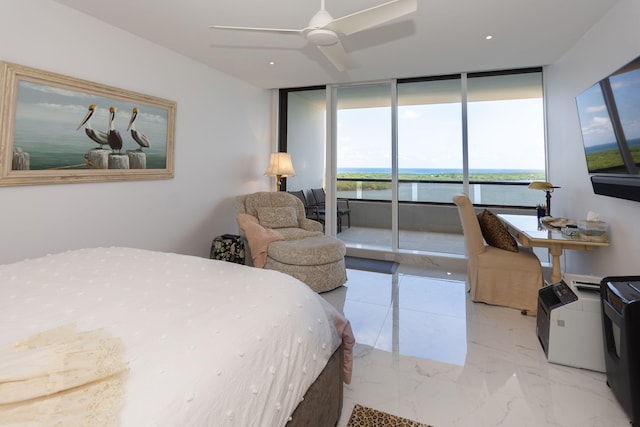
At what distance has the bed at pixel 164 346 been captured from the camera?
709 millimetres

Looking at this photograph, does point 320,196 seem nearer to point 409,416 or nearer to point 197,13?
point 197,13

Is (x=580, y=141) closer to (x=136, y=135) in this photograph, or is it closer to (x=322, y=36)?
(x=322, y=36)

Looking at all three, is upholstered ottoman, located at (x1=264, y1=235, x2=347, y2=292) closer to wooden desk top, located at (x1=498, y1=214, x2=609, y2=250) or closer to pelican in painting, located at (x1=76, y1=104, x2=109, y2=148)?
wooden desk top, located at (x1=498, y1=214, x2=609, y2=250)

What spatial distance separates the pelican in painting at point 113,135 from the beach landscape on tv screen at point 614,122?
12.8 ft

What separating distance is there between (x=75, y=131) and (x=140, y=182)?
0.70 m

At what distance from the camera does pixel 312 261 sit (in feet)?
10.6

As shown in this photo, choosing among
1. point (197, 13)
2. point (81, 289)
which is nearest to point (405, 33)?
point (197, 13)

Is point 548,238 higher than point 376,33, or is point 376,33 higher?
point 376,33

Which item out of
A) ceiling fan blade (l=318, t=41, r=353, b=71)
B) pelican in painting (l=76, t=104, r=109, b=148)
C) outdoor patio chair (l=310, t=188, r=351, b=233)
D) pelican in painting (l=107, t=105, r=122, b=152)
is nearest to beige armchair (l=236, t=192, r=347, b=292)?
outdoor patio chair (l=310, t=188, r=351, b=233)

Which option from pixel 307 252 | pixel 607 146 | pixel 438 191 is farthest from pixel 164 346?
pixel 438 191

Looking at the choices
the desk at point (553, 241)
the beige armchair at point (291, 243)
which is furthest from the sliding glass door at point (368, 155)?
the desk at point (553, 241)

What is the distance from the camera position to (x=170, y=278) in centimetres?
150

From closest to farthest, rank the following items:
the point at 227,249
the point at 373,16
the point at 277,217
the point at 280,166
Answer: the point at 373,16 < the point at 227,249 < the point at 277,217 < the point at 280,166

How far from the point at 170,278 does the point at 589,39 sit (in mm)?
3957
